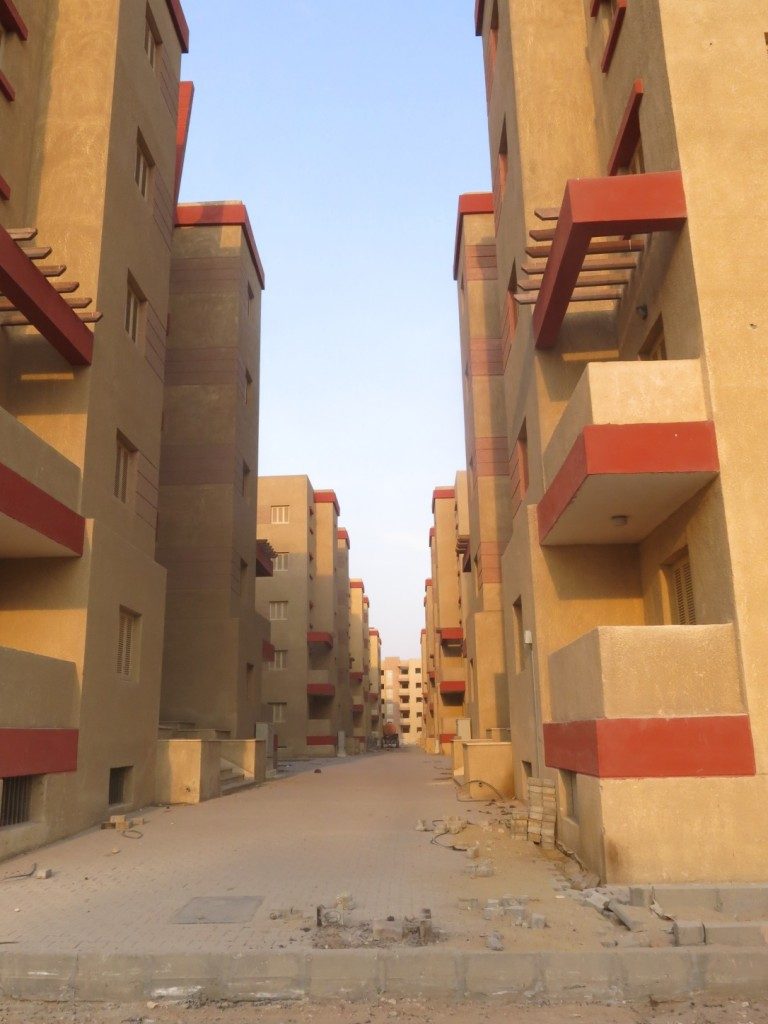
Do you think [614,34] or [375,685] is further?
[375,685]

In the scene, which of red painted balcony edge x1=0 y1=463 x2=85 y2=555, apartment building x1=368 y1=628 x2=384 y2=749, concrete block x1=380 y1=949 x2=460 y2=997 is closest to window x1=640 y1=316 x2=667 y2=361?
concrete block x1=380 y1=949 x2=460 y2=997

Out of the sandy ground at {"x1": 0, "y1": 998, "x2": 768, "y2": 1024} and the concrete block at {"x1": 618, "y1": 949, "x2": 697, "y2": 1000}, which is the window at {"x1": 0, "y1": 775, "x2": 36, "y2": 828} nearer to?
the sandy ground at {"x1": 0, "y1": 998, "x2": 768, "y2": 1024}

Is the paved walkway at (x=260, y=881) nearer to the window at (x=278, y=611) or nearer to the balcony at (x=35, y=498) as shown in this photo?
the balcony at (x=35, y=498)

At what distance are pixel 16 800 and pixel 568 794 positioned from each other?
7.30m

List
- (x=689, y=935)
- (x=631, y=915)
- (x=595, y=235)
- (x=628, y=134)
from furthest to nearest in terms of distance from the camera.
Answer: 1. (x=628, y=134)
2. (x=595, y=235)
3. (x=631, y=915)
4. (x=689, y=935)

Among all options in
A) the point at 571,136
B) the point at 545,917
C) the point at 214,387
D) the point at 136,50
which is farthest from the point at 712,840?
the point at 214,387

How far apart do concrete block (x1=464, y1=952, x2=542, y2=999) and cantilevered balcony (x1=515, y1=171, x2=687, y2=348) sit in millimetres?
7612

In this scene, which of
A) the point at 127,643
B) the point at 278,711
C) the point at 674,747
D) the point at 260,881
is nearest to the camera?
the point at 674,747

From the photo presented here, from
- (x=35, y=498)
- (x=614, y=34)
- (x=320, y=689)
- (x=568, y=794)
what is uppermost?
(x=614, y=34)

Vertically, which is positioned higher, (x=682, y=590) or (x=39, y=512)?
(x=39, y=512)

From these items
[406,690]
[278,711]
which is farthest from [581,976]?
[406,690]

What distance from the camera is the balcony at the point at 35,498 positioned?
11.4m

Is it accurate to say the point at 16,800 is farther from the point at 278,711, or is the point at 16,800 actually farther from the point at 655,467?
the point at 278,711

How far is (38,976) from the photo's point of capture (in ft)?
19.0
